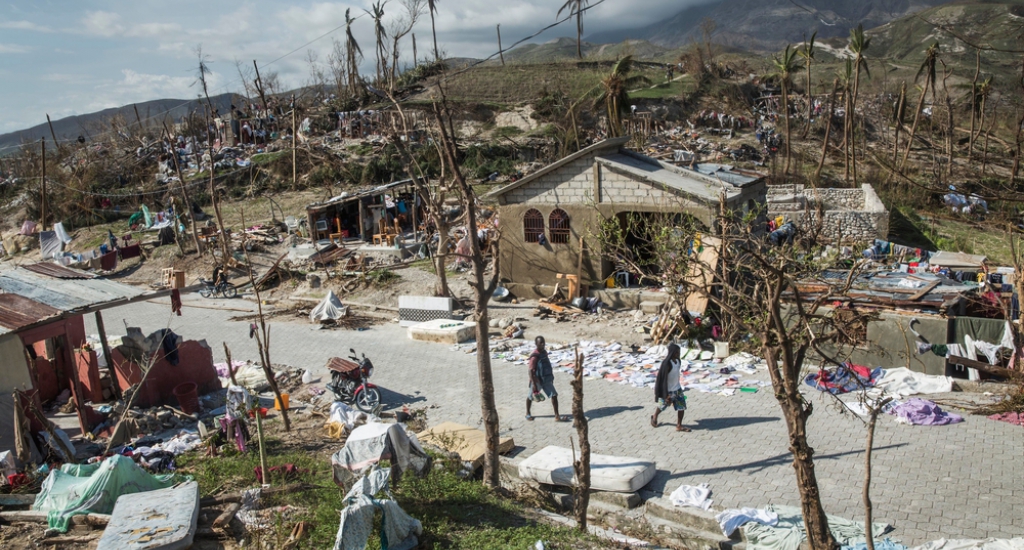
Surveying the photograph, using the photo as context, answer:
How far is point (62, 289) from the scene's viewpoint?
1167cm

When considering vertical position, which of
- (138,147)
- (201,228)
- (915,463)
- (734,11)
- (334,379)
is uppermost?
(734,11)

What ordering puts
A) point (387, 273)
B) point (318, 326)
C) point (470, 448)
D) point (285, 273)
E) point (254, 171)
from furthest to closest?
1. point (254, 171)
2. point (285, 273)
3. point (387, 273)
4. point (318, 326)
5. point (470, 448)

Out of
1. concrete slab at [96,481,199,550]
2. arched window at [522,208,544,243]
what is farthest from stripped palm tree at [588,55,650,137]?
concrete slab at [96,481,199,550]

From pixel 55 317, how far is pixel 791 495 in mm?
10452

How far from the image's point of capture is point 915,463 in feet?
30.4

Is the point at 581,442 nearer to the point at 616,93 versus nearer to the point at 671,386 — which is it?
the point at 671,386

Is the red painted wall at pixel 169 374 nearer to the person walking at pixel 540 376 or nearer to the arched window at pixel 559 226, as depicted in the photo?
the person walking at pixel 540 376

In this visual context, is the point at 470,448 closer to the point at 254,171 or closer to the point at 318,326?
the point at 318,326

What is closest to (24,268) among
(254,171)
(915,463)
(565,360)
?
(565,360)

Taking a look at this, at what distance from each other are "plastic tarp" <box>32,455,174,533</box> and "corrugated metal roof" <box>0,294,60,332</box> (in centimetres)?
283

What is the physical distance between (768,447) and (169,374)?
32.7 ft

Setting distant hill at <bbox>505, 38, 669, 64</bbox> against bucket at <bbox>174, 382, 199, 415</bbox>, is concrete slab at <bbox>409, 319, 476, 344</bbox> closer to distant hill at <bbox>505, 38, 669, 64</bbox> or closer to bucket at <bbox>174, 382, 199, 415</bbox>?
bucket at <bbox>174, 382, 199, 415</bbox>

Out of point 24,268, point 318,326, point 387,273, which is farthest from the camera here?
point 387,273

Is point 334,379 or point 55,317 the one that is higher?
point 55,317
